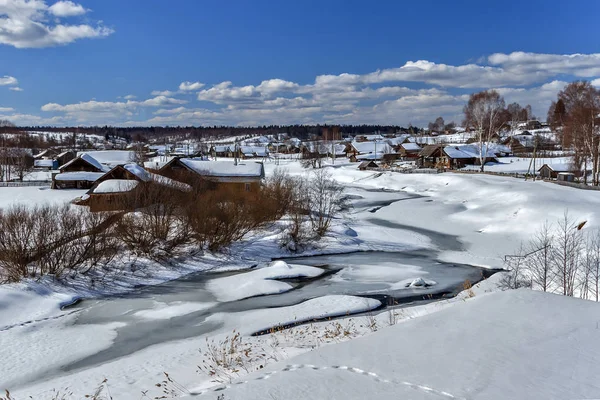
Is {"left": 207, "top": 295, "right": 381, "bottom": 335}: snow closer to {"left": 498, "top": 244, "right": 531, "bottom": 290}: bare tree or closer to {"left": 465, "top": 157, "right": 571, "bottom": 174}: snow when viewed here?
{"left": 498, "top": 244, "right": 531, "bottom": 290}: bare tree

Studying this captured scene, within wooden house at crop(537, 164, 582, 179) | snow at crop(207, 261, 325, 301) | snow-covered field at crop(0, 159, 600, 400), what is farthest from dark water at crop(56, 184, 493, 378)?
wooden house at crop(537, 164, 582, 179)

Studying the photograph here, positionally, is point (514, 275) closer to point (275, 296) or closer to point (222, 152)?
point (275, 296)

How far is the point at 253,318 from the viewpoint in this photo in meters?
15.6

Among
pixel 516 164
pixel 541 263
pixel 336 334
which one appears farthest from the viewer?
pixel 516 164

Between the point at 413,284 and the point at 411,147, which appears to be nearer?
the point at 413,284

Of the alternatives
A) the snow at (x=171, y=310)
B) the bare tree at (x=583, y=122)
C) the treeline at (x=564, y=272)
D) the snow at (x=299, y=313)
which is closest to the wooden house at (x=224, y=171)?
the snow at (x=171, y=310)

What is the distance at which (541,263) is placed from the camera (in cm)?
1565

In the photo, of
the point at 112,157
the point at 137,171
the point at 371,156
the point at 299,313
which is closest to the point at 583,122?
the point at 299,313

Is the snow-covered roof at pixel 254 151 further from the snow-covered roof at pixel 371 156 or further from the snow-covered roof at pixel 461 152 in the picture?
the snow-covered roof at pixel 461 152

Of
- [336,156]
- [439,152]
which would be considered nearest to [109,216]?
[439,152]

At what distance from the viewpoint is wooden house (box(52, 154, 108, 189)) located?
52.4 meters

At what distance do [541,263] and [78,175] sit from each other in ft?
165

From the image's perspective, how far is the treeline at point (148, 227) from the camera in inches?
777

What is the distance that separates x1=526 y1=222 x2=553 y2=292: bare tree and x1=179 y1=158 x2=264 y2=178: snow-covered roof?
72.3ft
